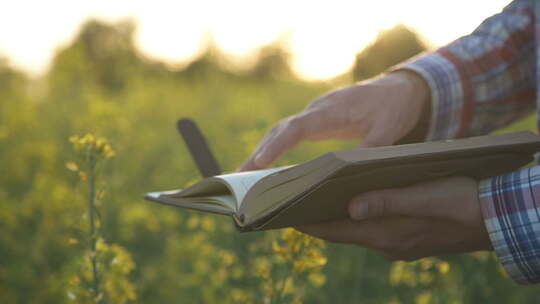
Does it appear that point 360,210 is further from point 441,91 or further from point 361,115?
point 441,91

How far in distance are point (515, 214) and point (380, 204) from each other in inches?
11.8

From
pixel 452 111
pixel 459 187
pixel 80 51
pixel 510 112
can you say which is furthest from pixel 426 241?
pixel 80 51

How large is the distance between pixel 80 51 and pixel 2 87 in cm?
130

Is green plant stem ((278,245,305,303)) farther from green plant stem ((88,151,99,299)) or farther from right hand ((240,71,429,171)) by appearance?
green plant stem ((88,151,99,299))

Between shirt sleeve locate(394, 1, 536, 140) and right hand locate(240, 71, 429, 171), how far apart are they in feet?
0.34

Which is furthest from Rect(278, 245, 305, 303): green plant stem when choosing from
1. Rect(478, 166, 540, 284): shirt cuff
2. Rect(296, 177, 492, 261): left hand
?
Rect(478, 166, 540, 284): shirt cuff

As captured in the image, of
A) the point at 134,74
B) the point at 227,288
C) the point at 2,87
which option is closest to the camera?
the point at 227,288

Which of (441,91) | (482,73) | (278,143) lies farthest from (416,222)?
(482,73)

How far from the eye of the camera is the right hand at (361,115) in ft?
5.08

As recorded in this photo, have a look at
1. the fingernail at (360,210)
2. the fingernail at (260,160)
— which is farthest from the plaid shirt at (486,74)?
the fingernail at (360,210)

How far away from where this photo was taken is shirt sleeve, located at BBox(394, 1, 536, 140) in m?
1.67

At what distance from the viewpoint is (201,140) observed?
1.54m

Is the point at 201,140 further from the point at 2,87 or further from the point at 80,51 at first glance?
the point at 2,87

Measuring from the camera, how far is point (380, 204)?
1098 millimetres
